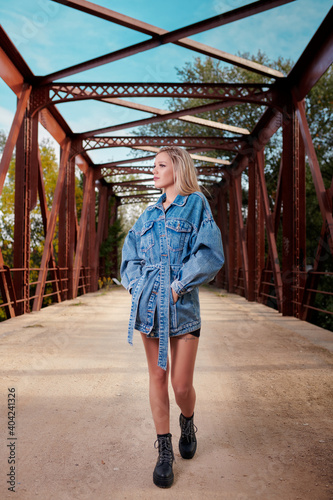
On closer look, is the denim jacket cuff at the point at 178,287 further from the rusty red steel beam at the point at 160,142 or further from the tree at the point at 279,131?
the tree at the point at 279,131

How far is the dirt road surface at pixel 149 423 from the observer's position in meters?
2.24

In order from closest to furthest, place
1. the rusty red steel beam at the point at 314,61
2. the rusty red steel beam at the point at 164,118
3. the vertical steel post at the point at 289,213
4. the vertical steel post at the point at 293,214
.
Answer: the rusty red steel beam at the point at 314,61 → the vertical steel post at the point at 293,214 → the vertical steel post at the point at 289,213 → the rusty red steel beam at the point at 164,118

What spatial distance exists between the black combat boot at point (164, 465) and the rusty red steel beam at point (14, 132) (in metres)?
6.74

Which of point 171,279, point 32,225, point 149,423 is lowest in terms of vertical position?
point 149,423

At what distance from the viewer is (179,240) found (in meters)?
2.39

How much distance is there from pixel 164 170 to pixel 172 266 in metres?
0.51

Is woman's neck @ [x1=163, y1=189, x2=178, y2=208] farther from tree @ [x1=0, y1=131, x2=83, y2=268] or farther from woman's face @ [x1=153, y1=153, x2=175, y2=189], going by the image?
tree @ [x1=0, y1=131, x2=83, y2=268]

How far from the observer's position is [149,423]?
3.15 meters

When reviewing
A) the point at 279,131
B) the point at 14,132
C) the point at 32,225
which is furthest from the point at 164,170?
the point at 279,131

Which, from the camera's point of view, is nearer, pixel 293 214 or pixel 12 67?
pixel 12 67

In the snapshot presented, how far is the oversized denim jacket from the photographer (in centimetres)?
228

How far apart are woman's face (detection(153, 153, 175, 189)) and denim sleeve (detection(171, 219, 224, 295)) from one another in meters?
0.30

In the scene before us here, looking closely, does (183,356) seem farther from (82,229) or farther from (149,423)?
(82,229)

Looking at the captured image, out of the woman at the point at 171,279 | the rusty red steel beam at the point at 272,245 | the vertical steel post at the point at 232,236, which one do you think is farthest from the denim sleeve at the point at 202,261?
the vertical steel post at the point at 232,236
